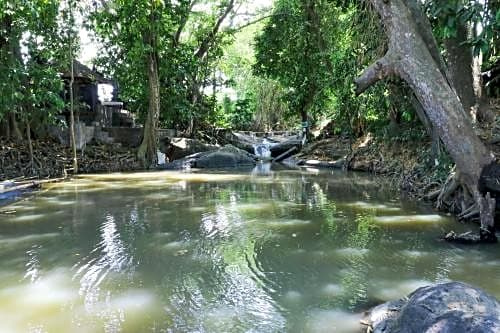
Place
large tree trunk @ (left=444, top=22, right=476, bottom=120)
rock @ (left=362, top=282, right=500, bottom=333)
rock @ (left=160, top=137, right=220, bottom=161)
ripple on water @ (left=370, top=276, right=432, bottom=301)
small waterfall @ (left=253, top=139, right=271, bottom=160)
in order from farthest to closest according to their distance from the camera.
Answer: small waterfall @ (left=253, top=139, right=271, bottom=160)
rock @ (left=160, top=137, right=220, bottom=161)
large tree trunk @ (left=444, top=22, right=476, bottom=120)
ripple on water @ (left=370, top=276, right=432, bottom=301)
rock @ (left=362, top=282, right=500, bottom=333)

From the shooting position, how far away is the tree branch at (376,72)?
7152 mm

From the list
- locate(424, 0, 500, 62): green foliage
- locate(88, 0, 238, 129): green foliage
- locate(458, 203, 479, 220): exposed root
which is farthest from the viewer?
locate(88, 0, 238, 129): green foliage

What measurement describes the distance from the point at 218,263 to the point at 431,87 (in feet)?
13.2

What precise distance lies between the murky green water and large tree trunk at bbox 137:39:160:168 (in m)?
8.96

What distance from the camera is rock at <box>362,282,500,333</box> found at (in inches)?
107

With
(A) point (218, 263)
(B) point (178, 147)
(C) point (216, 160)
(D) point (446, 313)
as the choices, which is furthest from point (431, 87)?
(B) point (178, 147)

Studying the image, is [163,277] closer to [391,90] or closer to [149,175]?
[391,90]

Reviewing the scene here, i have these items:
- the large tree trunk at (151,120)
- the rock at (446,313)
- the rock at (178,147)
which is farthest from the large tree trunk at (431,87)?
the rock at (178,147)

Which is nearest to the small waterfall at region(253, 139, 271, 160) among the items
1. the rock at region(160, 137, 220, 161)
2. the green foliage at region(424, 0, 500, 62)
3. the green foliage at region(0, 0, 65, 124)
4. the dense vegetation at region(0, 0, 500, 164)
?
the dense vegetation at region(0, 0, 500, 164)

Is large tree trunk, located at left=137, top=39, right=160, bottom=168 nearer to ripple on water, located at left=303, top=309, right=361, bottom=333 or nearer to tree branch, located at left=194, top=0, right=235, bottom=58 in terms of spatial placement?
tree branch, located at left=194, top=0, right=235, bottom=58

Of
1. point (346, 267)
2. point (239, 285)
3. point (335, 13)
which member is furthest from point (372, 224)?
point (335, 13)

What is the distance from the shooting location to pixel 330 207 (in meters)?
8.61

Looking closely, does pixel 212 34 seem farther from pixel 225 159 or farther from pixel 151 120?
pixel 225 159

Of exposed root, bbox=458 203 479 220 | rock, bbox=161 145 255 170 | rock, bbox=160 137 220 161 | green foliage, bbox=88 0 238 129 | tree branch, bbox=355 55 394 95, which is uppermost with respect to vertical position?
green foliage, bbox=88 0 238 129
